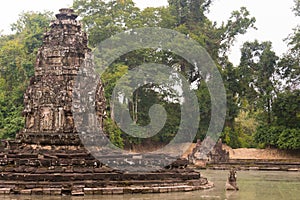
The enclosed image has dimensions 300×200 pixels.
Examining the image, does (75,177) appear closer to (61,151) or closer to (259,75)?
(61,151)

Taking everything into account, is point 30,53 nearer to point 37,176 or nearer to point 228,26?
point 228,26

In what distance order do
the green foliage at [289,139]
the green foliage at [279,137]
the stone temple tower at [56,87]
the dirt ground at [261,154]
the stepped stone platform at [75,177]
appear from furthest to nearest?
the dirt ground at [261,154]
the green foliage at [279,137]
the green foliage at [289,139]
the stone temple tower at [56,87]
the stepped stone platform at [75,177]

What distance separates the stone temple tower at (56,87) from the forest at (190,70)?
16983 millimetres

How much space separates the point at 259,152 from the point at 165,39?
14.6 meters

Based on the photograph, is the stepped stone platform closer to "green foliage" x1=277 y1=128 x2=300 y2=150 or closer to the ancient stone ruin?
the ancient stone ruin

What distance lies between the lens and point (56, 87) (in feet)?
95.1

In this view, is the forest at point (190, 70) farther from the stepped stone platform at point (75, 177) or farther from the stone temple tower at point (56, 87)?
the stepped stone platform at point (75, 177)

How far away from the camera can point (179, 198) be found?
824 inches

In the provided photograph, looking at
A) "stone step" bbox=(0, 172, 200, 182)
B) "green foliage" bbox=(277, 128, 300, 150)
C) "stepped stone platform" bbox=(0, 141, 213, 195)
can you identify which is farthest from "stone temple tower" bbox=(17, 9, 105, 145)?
"green foliage" bbox=(277, 128, 300, 150)

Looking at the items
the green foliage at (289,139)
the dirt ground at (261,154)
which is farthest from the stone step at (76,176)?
the dirt ground at (261,154)

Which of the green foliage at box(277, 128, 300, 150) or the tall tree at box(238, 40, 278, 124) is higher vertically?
the tall tree at box(238, 40, 278, 124)

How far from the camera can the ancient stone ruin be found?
2261 centimetres

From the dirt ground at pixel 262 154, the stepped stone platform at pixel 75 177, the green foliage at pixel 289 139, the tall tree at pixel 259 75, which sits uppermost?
the tall tree at pixel 259 75

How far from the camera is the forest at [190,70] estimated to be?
4922 cm
